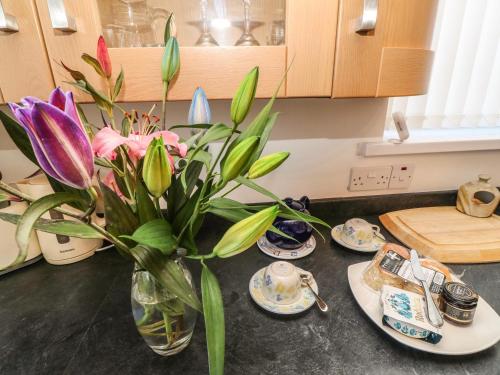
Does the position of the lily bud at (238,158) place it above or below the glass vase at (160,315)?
above

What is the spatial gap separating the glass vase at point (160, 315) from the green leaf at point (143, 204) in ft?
0.32

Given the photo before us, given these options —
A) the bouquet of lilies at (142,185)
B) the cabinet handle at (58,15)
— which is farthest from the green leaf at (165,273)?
the cabinet handle at (58,15)

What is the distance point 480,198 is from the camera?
939 millimetres

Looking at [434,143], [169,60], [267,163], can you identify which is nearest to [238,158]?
[267,163]

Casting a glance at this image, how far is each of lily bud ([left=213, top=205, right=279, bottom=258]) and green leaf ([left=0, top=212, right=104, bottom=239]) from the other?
5.9 inches

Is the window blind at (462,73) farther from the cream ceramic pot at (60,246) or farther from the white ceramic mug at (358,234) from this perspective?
the cream ceramic pot at (60,246)

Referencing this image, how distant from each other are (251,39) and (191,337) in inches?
25.5

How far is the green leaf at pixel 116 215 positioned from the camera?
332 mm

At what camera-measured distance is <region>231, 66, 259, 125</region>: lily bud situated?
380mm

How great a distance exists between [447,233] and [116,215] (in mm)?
951

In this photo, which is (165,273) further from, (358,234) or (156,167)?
(358,234)

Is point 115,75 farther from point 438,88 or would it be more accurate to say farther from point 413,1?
point 438,88

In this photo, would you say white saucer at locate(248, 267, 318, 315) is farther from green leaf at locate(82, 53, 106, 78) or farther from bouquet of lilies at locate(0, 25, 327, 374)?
green leaf at locate(82, 53, 106, 78)

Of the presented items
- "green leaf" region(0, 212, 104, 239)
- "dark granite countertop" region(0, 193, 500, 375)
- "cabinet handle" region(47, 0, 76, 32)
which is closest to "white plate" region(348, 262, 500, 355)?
"dark granite countertop" region(0, 193, 500, 375)
